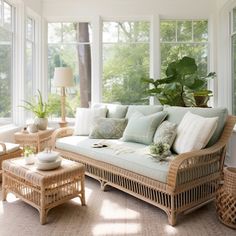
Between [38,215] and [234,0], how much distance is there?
421 centimetres

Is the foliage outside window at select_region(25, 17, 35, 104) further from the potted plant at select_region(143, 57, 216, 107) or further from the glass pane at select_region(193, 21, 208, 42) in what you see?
the glass pane at select_region(193, 21, 208, 42)

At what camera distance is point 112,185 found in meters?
2.90

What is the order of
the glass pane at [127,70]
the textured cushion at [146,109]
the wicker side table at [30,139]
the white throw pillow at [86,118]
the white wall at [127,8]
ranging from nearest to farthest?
the textured cushion at [146,109], the wicker side table at [30,139], the white throw pillow at [86,118], the white wall at [127,8], the glass pane at [127,70]

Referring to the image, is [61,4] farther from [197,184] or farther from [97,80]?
[197,184]

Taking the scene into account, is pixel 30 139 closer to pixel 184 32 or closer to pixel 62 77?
pixel 62 77

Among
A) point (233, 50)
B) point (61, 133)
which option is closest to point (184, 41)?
point (233, 50)

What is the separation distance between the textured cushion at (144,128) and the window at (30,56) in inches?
92.7

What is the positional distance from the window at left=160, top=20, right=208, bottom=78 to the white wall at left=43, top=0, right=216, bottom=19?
0.55ft

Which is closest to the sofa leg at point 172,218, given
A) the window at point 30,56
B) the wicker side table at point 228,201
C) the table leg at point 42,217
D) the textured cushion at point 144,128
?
the wicker side table at point 228,201

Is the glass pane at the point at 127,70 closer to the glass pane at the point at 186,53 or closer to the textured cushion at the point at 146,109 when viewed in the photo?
the glass pane at the point at 186,53

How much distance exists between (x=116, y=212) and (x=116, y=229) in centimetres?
32

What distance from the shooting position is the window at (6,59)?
409 cm

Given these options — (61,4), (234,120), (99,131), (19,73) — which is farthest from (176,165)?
(61,4)

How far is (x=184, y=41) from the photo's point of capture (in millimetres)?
4781
